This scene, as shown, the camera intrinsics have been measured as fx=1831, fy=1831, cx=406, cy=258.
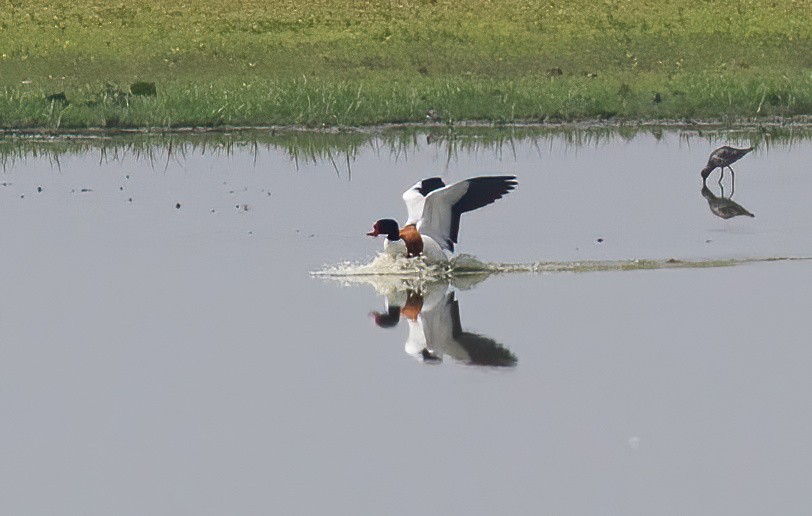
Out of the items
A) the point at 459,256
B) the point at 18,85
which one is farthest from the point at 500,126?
the point at 459,256

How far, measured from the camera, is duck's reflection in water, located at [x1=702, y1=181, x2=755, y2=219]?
17562 millimetres

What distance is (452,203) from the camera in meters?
14.3

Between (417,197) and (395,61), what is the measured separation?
639 inches

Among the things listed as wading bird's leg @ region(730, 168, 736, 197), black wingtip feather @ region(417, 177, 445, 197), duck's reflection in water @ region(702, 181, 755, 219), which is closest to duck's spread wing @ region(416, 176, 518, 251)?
black wingtip feather @ region(417, 177, 445, 197)

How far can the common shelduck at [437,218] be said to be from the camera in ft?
46.3

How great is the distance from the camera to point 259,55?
101 ft

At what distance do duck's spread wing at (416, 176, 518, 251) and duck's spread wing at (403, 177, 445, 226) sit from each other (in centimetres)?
5

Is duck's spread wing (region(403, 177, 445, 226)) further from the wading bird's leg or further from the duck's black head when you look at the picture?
the wading bird's leg

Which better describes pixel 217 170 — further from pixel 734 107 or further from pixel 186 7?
pixel 186 7

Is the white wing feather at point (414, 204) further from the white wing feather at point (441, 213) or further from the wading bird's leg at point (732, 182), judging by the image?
the wading bird's leg at point (732, 182)

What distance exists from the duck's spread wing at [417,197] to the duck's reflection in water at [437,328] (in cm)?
57

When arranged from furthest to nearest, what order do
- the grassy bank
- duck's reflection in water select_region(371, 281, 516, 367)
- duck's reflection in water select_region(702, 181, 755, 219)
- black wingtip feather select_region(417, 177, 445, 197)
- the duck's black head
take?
the grassy bank < duck's reflection in water select_region(702, 181, 755, 219) < black wingtip feather select_region(417, 177, 445, 197) < the duck's black head < duck's reflection in water select_region(371, 281, 516, 367)

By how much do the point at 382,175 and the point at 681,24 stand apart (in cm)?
1414

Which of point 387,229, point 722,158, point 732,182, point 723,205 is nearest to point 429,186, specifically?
point 387,229
